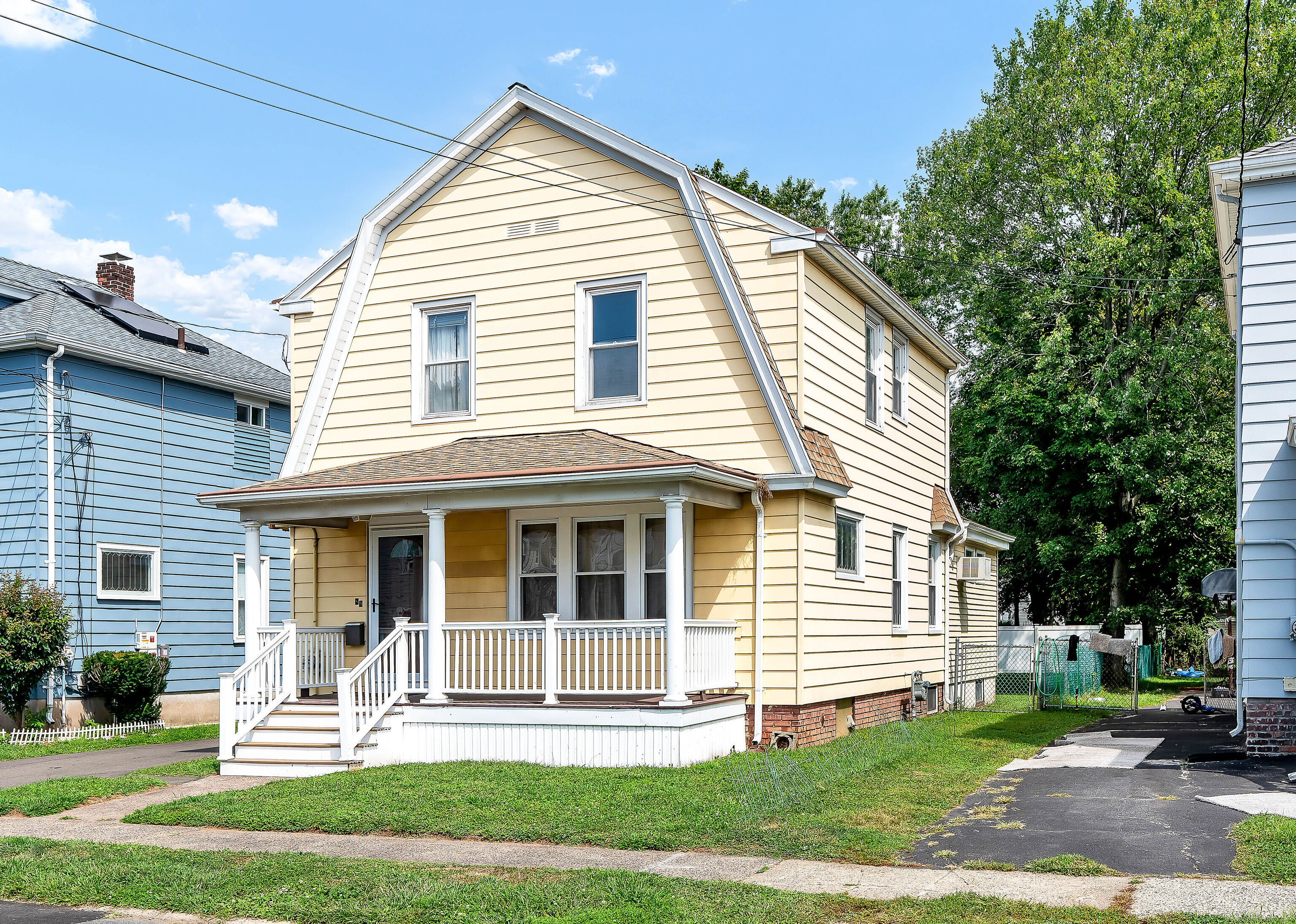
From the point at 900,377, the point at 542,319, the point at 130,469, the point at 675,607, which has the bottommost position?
the point at 675,607

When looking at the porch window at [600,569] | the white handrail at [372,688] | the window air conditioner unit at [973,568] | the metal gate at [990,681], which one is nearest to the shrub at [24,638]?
the white handrail at [372,688]

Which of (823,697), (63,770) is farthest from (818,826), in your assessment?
(63,770)

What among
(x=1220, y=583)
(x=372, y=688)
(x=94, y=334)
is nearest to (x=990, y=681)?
(x=1220, y=583)

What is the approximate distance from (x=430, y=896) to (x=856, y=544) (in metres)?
10.5

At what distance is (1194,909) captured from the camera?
6922 millimetres

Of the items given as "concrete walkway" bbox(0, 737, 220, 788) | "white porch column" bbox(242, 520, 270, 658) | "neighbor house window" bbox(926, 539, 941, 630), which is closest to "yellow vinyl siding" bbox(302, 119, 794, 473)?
"white porch column" bbox(242, 520, 270, 658)

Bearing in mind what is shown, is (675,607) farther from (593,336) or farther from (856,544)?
(856,544)

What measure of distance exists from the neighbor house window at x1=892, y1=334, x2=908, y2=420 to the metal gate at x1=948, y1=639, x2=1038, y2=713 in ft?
17.4

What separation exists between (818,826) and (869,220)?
36.2 metres

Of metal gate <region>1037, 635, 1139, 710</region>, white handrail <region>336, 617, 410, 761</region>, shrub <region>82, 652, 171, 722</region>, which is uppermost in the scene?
white handrail <region>336, 617, 410, 761</region>

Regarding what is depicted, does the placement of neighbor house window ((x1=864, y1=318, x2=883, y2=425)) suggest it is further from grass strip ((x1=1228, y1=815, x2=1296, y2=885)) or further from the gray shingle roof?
the gray shingle roof

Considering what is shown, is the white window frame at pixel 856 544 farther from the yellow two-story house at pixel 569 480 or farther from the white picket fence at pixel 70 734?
the white picket fence at pixel 70 734

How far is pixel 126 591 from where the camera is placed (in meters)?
21.6

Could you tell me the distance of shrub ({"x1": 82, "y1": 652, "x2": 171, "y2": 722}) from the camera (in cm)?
2022
